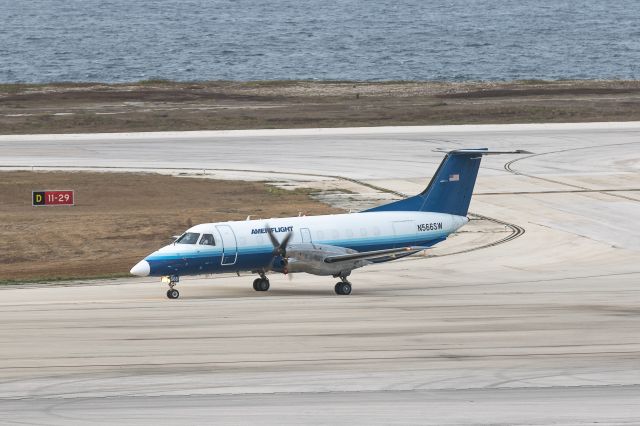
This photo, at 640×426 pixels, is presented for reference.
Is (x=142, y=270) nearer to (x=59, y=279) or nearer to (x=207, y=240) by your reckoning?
(x=207, y=240)

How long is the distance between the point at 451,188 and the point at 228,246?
35.4 ft

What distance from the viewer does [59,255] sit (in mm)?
58312

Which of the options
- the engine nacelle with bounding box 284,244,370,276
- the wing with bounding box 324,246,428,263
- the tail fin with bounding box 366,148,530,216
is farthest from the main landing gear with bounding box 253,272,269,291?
the tail fin with bounding box 366,148,530,216

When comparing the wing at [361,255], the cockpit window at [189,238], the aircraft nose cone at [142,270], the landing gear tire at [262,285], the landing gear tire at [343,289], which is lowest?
the landing gear tire at [262,285]

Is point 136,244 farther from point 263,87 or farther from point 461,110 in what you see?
point 263,87

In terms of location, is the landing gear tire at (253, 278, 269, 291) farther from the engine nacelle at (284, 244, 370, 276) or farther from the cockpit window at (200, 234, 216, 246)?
the cockpit window at (200, 234, 216, 246)

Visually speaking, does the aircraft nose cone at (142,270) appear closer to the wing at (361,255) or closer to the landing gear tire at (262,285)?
the landing gear tire at (262,285)

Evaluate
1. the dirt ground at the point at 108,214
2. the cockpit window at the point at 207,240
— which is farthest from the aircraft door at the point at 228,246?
the dirt ground at the point at 108,214

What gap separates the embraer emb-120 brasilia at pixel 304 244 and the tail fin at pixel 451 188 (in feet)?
0.18

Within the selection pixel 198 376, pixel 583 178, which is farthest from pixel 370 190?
pixel 198 376

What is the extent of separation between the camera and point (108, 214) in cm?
6719

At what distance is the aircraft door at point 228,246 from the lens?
46688 mm

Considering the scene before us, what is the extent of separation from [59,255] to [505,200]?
28.0m

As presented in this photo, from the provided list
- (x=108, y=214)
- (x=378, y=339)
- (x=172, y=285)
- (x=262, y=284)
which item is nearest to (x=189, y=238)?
(x=172, y=285)
